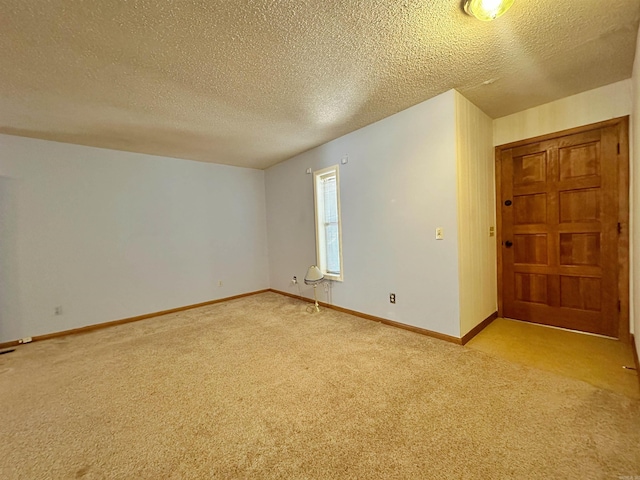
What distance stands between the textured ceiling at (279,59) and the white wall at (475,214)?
28cm

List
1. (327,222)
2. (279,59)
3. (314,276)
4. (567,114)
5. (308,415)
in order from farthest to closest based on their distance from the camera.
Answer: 1. (327,222)
2. (314,276)
3. (567,114)
4. (279,59)
5. (308,415)

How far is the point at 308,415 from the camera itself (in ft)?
5.48

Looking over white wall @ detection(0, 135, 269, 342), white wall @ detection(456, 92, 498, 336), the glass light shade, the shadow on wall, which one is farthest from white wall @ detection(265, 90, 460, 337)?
the shadow on wall

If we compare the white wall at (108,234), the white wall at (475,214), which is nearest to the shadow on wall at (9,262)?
the white wall at (108,234)

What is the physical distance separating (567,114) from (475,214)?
1.36 m

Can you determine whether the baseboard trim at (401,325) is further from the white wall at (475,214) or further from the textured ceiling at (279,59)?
the textured ceiling at (279,59)

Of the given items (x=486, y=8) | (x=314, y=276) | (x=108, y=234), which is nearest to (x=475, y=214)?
(x=486, y=8)

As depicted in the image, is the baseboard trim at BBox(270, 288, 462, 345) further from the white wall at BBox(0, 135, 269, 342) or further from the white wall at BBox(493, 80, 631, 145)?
the white wall at BBox(493, 80, 631, 145)

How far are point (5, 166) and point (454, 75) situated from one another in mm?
4986

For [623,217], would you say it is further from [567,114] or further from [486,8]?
[486,8]

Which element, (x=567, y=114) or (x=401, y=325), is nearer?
(x=567, y=114)

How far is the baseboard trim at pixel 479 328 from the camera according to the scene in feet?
8.57

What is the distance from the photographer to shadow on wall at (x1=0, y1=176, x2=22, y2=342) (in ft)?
10.0

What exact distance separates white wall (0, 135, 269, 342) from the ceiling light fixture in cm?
421
